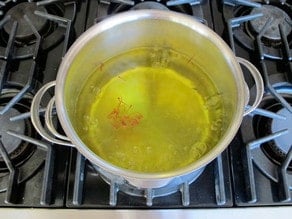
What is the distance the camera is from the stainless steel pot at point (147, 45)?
506mm

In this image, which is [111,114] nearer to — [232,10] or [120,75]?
[120,75]

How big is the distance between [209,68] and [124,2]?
0.53 feet

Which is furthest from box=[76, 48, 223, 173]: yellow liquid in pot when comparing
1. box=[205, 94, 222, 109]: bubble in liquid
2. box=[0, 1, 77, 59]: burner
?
box=[0, 1, 77, 59]: burner

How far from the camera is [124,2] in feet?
2.16

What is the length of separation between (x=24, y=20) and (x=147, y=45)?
0.64 ft

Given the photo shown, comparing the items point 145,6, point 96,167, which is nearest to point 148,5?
point 145,6

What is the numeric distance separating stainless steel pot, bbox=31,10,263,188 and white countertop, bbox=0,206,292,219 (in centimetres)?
5

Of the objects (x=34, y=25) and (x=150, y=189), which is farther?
(x=34, y=25)

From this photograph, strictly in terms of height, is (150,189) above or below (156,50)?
below

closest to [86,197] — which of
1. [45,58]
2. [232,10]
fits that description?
[45,58]

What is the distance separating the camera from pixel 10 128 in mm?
609

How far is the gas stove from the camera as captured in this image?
562mm

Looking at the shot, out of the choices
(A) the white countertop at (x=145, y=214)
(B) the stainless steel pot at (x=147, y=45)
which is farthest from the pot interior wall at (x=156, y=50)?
(A) the white countertop at (x=145, y=214)

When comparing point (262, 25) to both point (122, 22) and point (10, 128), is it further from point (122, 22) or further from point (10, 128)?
point (10, 128)
